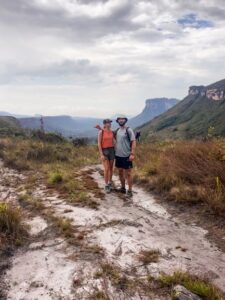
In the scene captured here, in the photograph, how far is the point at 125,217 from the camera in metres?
7.93

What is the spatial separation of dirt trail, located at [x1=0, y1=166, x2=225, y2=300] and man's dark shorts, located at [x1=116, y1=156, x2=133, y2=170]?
1467 mm

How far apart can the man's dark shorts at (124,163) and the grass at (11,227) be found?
3.86 meters

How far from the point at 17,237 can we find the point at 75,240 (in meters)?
1.02

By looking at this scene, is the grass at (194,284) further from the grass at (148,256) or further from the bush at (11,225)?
the bush at (11,225)

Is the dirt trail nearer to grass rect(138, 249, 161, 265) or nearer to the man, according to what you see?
grass rect(138, 249, 161, 265)

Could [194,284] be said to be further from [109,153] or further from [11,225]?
[109,153]

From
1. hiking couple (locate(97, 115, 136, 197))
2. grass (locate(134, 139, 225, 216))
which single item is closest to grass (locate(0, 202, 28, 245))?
hiking couple (locate(97, 115, 136, 197))

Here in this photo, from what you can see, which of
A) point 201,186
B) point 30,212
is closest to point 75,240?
point 30,212

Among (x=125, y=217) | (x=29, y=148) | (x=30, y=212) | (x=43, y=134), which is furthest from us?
(x=43, y=134)

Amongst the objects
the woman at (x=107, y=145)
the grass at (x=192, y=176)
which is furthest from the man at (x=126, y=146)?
the grass at (x=192, y=176)

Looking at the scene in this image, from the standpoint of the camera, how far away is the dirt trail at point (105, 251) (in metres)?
5.06

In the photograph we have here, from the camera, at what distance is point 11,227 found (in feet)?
22.3

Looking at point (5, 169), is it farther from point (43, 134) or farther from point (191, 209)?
point (43, 134)

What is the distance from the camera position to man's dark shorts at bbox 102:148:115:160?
10414mm
